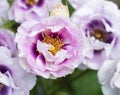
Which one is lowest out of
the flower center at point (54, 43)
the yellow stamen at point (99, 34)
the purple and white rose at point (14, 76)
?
the yellow stamen at point (99, 34)

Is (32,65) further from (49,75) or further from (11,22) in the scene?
(11,22)

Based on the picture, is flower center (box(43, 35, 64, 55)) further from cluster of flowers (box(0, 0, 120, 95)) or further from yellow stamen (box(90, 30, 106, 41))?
yellow stamen (box(90, 30, 106, 41))

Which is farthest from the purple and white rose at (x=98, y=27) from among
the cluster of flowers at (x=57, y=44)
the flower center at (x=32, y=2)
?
the flower center at (x=32, y=2)

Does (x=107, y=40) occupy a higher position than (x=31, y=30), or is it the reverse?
(x=31, y=30)

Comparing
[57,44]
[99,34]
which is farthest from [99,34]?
[57,44]

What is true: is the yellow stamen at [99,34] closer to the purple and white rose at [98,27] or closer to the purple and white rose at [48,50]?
the purple and white rose at [98,27]

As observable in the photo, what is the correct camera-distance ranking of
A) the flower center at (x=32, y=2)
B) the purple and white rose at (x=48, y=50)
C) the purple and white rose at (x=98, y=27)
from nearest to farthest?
the purple and white rose at (x=48, y=50)
the purple and white rose at (x=98, y=27)
the flower center at (x=32, y=2)

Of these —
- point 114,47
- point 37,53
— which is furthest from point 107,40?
point 37,53

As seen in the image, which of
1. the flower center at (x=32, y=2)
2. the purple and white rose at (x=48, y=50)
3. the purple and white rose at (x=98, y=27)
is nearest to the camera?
the purple and white rose at (x=48, y=50)

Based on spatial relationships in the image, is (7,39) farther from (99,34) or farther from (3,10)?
(99,34)
